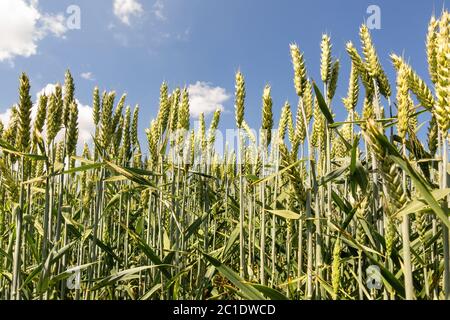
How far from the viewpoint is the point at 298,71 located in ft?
6.66

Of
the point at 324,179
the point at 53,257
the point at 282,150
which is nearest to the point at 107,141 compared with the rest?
the point at 53,257

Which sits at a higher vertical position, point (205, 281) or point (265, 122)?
point (265, 122)

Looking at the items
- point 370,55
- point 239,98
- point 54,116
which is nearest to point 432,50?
point 370,55

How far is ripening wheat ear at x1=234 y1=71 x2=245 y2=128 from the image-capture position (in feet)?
8.00

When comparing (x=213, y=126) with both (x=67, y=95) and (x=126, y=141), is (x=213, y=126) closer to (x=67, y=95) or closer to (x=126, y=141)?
(x=126, y=141)

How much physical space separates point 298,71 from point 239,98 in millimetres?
553

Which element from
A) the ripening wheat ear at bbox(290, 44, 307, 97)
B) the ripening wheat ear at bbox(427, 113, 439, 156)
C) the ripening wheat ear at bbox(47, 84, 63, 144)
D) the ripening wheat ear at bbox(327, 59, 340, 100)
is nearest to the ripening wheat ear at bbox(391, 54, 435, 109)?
the ripening wheat ear at bbox(427, 113, 439, 156)

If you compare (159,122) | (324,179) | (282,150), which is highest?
(159,122)

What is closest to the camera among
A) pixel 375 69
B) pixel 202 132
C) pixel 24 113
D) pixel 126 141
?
pixel 375 69

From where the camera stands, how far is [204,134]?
4.03 meters
